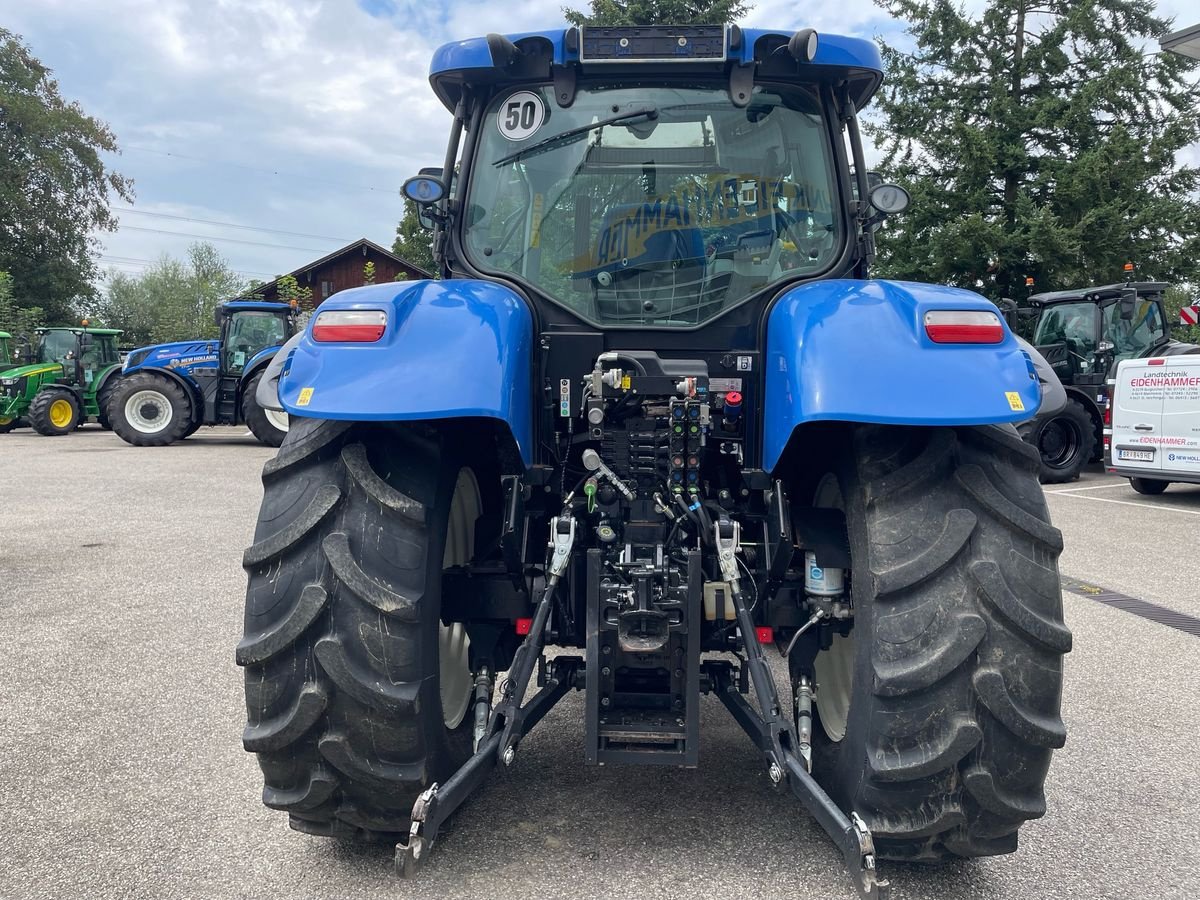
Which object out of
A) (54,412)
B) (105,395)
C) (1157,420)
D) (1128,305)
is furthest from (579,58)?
(54,412)

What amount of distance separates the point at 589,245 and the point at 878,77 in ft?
3.86

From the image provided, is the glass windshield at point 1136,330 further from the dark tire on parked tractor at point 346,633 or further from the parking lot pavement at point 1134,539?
the dark tire on parked tractor at point 346,633

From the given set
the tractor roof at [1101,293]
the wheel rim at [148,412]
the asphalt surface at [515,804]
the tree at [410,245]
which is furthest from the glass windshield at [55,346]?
the tractor roof at [1101,293]

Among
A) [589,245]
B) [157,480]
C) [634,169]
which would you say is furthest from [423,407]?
[157,480]

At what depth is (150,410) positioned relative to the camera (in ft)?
55.8

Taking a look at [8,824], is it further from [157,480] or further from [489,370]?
[157,480]

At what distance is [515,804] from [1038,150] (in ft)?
68.8

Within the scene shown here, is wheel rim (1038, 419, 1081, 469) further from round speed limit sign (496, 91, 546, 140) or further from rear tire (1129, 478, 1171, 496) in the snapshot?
round speed limit sign (496, 91, 546, 140)

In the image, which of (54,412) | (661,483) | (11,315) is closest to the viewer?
(661,483)

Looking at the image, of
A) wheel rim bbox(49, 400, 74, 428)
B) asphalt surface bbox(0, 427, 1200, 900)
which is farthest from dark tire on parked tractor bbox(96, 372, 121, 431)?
asphalt surface bbox(0, 427, 1200, 900)

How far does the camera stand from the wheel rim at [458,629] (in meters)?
2.84

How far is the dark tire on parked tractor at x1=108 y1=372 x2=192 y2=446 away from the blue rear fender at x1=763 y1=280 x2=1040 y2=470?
1669cm

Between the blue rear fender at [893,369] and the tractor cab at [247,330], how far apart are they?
16.4 m

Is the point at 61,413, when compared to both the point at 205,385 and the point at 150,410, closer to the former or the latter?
the point at 150,410
